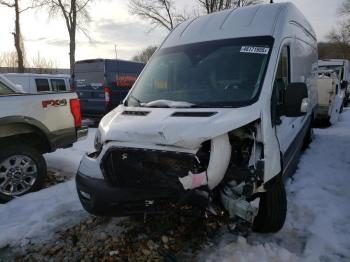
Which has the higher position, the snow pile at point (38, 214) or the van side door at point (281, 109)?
the van side door at point (281, 109)

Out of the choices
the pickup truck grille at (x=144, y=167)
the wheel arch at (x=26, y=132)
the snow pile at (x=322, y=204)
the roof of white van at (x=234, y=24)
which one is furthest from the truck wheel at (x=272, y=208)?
the wheel arch at (x=26, y=132)

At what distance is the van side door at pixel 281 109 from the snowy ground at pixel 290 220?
66cm

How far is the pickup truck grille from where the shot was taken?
9.72 ft

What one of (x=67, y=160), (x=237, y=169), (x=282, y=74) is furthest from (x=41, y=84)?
(x=237, y=169)

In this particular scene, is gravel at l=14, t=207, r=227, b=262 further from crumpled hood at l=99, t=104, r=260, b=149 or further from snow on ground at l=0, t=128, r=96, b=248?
crumpled hood at l=99, t=104, r=260, b=149

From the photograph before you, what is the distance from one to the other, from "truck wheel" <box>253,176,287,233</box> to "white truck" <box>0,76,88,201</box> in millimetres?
3275

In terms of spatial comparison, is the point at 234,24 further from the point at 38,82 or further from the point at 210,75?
the point at 38,82

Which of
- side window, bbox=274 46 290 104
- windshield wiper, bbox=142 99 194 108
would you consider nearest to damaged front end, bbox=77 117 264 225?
windshield wiper, bbox=142 99 194 108

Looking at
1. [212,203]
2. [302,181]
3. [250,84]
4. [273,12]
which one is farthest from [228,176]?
[302,181]

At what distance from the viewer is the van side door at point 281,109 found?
3604mm

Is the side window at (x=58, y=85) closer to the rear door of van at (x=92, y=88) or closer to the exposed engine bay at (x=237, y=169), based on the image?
the rear door of van at (x=92, y=88)

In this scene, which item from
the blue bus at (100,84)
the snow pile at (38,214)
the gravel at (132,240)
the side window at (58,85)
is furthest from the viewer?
the side window at (58,85)

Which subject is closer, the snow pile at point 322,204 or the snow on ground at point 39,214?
the snow pile at point 322,204

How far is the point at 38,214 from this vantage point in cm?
433
